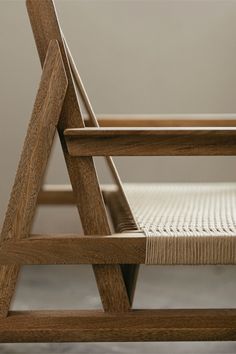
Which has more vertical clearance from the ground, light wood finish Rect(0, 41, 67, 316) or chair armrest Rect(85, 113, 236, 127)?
light wood finish Rect(0, 41, 67, 316)

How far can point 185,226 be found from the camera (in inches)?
48.6

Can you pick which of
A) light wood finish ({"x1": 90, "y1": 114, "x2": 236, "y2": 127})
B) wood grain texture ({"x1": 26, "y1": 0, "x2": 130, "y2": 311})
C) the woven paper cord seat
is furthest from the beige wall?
wood grain texture ({"x1": 26, "y1": 0, "x2": 130, "y2": 311})

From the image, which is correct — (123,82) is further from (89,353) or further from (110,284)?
(110,284)

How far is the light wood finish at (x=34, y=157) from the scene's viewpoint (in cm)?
116

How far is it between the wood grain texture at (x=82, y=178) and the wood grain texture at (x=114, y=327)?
3 cm

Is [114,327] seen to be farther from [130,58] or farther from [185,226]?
[130,58]

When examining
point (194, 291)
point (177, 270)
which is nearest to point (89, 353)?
point (194, 291)

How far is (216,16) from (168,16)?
152 mm

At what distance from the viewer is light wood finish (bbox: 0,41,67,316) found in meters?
1.16

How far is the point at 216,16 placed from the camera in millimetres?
2396

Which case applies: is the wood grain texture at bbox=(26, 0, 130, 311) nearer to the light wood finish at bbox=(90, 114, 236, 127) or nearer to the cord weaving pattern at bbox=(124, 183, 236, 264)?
the cord weaving pattern at bbox=(124, 183, 236, 264)

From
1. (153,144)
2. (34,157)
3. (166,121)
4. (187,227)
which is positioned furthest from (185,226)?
(166,121)

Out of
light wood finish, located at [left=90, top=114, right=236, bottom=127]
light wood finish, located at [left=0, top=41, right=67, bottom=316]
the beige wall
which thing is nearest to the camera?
light wood finish, located at [left=0, top=41, right=67, bottom=316]

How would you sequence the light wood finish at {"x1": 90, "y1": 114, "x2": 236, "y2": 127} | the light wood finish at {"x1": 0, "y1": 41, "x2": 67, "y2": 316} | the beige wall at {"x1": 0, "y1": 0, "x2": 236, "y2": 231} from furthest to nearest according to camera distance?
the beige wall at {"x1": 0, "y1": 0, "x2": 236, "y2": 231} < the light wood finish at {"x1": 90, "y1": 114, "x2": 236, "y2": 127} < the light wood finish at {"x1": 0, "y1": 41, "x2": 67, "y2": 316}
